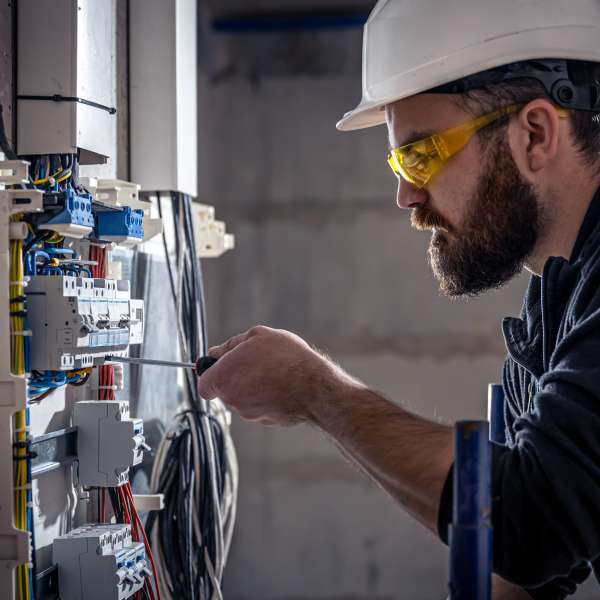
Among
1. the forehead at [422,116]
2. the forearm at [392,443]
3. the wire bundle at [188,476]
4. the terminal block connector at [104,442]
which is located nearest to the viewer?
the forearm at [392,443]

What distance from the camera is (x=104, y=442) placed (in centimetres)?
147

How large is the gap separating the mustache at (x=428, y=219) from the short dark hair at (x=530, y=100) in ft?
0.44

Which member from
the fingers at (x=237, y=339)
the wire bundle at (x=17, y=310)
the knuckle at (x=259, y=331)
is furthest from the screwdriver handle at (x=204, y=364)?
the wire bundle at (x=17, y=310)

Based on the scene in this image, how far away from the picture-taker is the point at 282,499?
9.89ft

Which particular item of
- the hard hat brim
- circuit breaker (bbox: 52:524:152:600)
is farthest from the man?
circuit breaker (bbox: 52:524:152:600)

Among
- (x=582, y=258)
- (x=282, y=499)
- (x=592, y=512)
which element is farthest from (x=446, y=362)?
(x=592, y=512)

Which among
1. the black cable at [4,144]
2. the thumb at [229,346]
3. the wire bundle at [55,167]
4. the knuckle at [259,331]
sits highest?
the black cable at [4,144]

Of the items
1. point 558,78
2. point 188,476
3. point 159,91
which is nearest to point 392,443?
point 558,78

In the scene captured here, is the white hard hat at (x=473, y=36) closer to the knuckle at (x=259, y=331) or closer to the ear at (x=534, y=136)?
the ear at (x=534, y=136)

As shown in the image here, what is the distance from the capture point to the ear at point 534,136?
3.45 ft

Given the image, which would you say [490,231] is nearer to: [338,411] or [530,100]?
[530,100]

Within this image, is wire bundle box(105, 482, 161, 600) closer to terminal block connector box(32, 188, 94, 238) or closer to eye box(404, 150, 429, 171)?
terminal block connector box(32, 188, 94, 238)

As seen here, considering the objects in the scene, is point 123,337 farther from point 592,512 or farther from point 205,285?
point 205,285

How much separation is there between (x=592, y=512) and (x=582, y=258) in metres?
0.36
